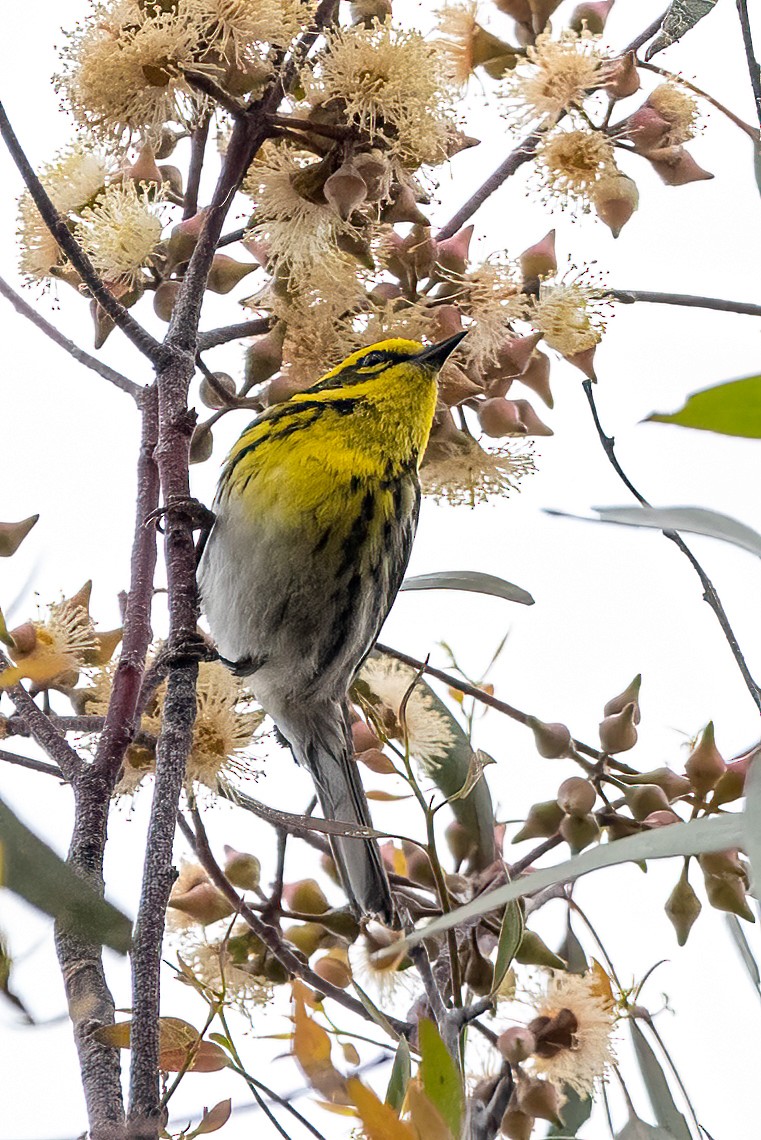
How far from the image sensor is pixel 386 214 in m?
1.80

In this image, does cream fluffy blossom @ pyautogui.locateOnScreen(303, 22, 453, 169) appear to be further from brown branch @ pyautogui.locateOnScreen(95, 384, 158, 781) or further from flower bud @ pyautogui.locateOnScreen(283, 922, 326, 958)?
flower bud @ pyautogui.locateOnScreen(283, 922, 326, 958)

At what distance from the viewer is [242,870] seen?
1.73 metres

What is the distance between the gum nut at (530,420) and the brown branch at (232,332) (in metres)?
0.38

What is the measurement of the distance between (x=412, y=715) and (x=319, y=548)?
2.10 feet

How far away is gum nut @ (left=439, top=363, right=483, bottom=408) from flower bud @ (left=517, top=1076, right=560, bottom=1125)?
2.93 ft

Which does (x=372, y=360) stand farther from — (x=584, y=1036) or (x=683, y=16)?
(x=584, y=1036)

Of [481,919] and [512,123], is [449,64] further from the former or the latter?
[481,919]

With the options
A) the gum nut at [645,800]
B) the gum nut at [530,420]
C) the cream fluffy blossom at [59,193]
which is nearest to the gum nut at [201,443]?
the cream fluffy blossom at [59,193]

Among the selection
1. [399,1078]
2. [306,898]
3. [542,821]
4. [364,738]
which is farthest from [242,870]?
[399,1078]

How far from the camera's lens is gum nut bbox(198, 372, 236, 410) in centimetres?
188

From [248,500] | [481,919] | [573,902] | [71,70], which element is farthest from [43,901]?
[248,500]

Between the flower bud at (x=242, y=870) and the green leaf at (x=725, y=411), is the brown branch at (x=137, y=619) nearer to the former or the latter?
the flower bud at (x=242, y=870)

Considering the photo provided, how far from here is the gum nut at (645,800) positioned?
1521mm

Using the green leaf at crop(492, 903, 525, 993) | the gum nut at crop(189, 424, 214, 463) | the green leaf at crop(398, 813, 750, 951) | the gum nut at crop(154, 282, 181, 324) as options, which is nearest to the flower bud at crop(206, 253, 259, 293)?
the gum nut at crop(154, 282, 181, 324)
